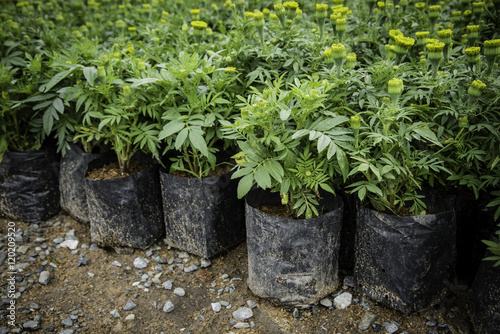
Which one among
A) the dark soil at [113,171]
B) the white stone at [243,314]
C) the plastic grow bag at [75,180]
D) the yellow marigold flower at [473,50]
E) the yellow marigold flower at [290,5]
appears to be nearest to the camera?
the yellow marigold flower at [473,50]

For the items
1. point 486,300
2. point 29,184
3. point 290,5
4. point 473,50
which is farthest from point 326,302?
point 29,184

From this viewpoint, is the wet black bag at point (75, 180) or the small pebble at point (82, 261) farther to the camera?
the wet black bag at point (75, 180)

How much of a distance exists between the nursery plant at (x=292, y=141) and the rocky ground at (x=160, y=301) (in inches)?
24.1

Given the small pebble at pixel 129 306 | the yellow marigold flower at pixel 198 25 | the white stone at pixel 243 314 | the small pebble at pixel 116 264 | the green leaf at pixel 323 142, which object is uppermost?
the yellow marigold flower at pixel 198 25

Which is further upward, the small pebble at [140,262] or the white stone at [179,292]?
the small pebble at [140,262]

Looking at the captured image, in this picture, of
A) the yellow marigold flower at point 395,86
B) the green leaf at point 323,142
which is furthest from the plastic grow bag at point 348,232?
the yellow marigold flower at point 395,86

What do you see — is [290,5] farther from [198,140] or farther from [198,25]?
[198,140]

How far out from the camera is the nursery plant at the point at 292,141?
6.25 feet

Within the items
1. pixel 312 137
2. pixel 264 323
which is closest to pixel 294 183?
pixel 312 137

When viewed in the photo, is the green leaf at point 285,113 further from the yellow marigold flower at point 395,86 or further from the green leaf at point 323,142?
the yellow marigold flower at point 395,86

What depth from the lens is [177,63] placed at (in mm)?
2275

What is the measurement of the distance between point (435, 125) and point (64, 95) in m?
2.29

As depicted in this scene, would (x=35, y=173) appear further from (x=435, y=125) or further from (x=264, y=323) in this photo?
(x=435, y=125)

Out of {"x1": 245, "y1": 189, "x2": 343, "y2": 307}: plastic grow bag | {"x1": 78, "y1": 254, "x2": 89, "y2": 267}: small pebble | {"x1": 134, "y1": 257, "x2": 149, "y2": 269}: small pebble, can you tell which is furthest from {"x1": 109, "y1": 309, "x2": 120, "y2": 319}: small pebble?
{"x1": 245, "y1": 189, "x2": 343, "y2": 307}: plastic grow bag
